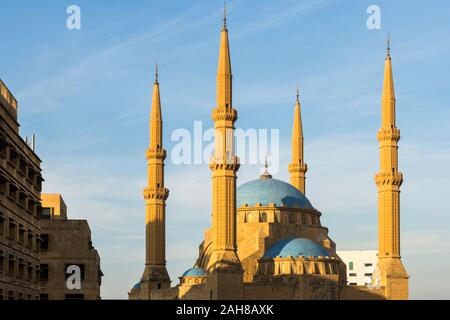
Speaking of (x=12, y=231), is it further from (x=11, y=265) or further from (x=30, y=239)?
(x=30, y=239)

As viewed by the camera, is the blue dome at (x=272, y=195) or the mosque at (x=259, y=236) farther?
the blue dome at (x=272, y=195)

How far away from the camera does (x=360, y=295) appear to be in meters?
105

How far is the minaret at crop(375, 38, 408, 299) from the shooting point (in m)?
104

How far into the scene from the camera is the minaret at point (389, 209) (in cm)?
10419

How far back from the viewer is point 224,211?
9469 centimetres

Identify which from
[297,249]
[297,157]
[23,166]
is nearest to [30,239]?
[23,166]

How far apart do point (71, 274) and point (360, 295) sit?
3740cm

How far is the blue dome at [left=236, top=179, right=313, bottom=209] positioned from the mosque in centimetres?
13

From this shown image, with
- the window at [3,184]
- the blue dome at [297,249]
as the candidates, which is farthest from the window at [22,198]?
the blue dome at [297,249]

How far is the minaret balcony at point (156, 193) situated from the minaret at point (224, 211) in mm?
16305

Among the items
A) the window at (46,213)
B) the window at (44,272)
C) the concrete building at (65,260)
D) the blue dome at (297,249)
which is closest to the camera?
the concrete building at (65,260)

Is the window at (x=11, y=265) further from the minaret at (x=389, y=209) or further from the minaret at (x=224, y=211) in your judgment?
the minaret at (x=389, y=209)

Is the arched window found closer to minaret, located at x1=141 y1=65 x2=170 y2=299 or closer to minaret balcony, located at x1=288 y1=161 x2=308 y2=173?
minaret, located at x1=141 y1=65 x2=170 y2=299
